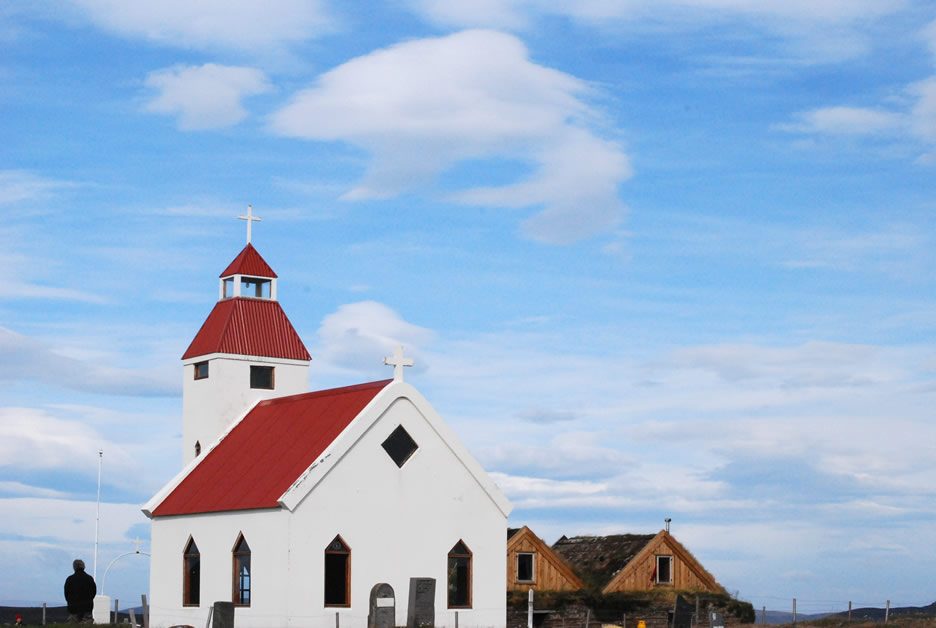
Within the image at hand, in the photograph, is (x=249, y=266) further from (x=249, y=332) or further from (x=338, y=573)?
(x=338, y=573)

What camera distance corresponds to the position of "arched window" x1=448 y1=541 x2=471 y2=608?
47.3 meters

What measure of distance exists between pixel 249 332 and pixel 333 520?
542 inches

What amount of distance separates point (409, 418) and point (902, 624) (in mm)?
18925

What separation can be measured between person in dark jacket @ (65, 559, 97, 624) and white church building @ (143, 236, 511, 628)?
4.02 metres

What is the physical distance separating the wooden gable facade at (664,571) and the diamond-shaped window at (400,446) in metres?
20.8

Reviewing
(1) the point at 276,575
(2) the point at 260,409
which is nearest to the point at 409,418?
(1) the point at 276,575

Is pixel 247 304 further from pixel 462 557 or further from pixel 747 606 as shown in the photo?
pixel 747 606

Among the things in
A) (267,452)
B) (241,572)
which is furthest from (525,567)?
(241,572)

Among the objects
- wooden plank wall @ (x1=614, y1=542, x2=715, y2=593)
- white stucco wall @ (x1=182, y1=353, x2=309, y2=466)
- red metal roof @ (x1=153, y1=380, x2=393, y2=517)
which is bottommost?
wooden plank wall @ (x1=614, y1=542, x2=715, y2=593)

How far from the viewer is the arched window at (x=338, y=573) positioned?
4459 centimetres

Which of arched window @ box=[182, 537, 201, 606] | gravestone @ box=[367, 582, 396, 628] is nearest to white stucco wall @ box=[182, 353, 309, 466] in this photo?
arched window @ box=[182, 537, 201, 606]

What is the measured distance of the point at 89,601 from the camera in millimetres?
46219

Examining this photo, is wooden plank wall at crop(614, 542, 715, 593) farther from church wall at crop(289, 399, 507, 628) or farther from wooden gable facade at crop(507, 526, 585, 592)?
church wall at crop(289, 399, 507, 628)

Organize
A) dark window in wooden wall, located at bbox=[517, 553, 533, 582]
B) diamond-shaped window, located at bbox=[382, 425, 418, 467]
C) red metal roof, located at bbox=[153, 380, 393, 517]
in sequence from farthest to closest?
dark window in wooden wall, located at bbox=[517, 553, 533, 582] → diamond-shaped window, located at bbox=[382, 425, 418, 467] → red metal roof, located at bbox=[153, 380, 393, 517]
